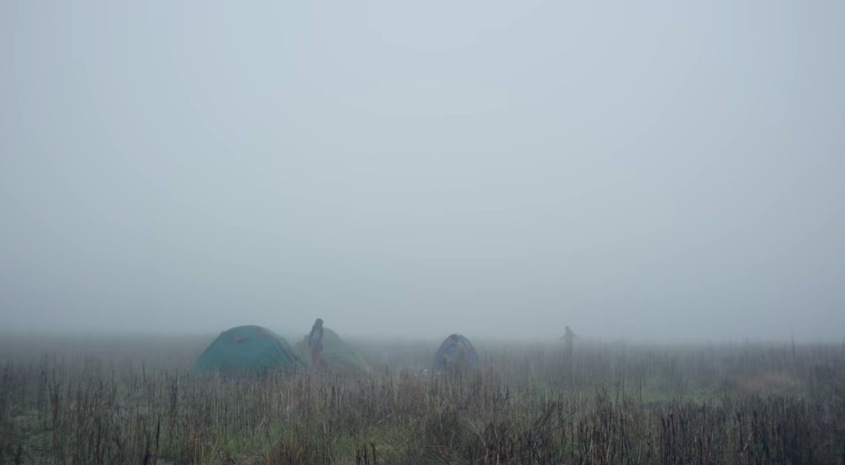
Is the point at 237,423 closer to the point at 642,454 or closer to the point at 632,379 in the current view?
the point at 642,454

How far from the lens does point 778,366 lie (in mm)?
16766

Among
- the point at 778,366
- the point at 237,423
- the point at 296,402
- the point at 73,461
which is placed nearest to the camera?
the point at 73,461

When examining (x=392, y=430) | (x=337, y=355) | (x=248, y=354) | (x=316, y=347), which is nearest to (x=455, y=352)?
(x=337, y=355)

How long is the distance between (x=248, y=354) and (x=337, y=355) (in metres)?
3.15

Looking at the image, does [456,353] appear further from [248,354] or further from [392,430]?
[392,430]

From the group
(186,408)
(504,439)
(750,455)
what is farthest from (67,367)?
(750,455)

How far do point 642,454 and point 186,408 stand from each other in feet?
19.9

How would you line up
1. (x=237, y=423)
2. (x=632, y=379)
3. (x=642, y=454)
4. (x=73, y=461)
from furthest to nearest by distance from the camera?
(x=632, y=379) < (x=237, y=423) < (x=642, y=454) < (x=73, y=461)

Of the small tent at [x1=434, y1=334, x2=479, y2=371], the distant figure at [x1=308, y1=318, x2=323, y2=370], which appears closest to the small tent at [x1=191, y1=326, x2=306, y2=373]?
the distant figure at [x1=308, y1=318, x2=323, y2=370]

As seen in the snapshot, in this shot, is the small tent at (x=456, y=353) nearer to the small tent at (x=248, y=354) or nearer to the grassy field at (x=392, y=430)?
the small tent at (x=248, y=354)

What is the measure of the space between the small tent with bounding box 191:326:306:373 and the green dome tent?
1355 millimetres

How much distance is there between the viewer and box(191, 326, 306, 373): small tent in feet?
45.3

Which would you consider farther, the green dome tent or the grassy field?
the green dome tent

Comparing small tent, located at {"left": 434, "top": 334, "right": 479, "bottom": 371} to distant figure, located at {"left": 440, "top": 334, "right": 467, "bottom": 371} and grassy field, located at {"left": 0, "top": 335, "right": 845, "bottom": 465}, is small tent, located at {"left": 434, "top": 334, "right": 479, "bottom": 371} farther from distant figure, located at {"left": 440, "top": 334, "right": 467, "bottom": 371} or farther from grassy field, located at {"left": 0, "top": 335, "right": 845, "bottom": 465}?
grassy field, located at {"left": 0, "top": 335, "right": 845, "bottom": 465}
